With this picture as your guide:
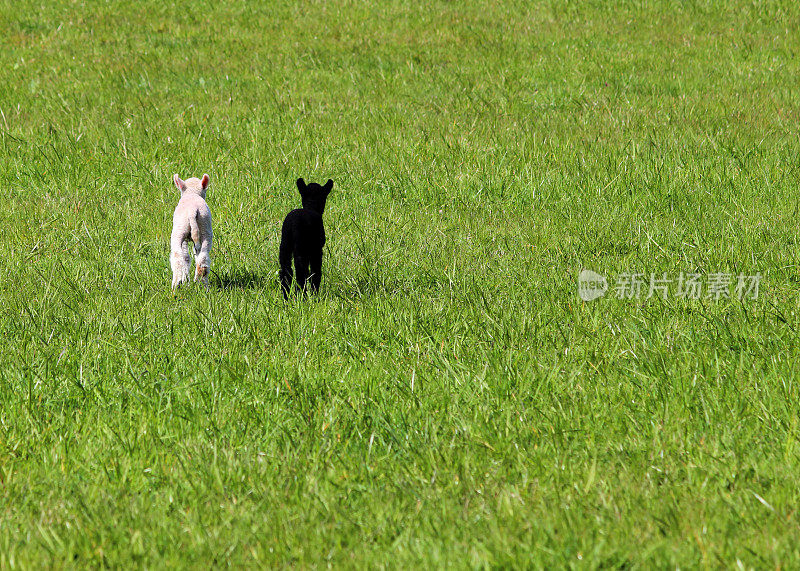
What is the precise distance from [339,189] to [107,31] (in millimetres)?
8504

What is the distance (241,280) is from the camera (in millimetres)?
5652

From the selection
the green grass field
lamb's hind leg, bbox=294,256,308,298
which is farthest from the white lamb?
lamb's hind leg, bbox=294,256,308,298

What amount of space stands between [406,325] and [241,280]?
1668mm

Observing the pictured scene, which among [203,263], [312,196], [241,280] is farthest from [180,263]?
[312,196]

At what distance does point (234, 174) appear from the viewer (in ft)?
26.9

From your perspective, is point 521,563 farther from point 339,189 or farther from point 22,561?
point 339,189

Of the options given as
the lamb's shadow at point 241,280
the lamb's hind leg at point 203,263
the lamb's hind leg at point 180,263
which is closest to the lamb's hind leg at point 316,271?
the lamb's shadow at point 241,280

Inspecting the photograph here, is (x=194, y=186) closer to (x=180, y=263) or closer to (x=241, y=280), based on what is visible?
(x=180, y=263)

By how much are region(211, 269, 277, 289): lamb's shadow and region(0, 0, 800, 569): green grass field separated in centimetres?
3

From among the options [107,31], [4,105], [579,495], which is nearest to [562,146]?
[579,495]

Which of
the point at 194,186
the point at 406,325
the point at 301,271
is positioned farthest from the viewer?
the point at 194,186

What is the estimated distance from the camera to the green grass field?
269 cm

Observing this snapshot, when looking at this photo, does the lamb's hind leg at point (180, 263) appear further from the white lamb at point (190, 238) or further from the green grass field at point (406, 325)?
the green grass field at point (406, 325)

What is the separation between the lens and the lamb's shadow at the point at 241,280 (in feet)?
17.9
